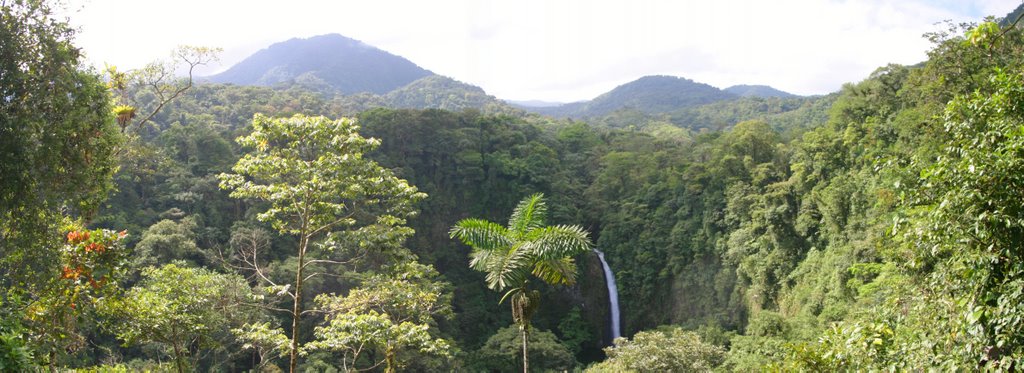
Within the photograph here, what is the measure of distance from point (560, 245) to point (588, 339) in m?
21.7

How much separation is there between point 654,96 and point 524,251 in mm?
115288

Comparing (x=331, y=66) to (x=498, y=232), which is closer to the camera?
(x=498, y=232)

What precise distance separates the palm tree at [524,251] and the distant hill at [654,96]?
329 feet

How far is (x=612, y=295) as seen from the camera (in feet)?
95.5

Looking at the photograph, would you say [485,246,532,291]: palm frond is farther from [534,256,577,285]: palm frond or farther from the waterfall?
the waterfall

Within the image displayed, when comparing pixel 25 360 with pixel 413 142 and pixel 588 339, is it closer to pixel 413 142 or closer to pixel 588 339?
pixel 588 339

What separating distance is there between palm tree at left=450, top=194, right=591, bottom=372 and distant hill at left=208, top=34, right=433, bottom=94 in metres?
109

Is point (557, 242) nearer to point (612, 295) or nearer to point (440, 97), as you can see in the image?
point (612, 295)

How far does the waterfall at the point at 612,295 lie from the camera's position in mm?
28281

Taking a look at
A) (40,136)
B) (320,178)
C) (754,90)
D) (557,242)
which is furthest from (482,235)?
Answer: (754,90)

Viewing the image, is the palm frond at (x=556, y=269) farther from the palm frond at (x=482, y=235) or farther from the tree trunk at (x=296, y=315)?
the tree trunk at (x=296, y=315)

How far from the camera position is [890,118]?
16.8 m

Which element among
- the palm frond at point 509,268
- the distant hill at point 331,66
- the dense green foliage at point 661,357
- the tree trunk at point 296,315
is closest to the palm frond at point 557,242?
the palm frond at point 509,268

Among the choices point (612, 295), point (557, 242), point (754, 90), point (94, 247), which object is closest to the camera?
point (94, 247)
